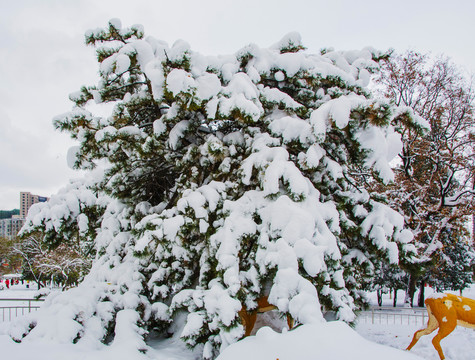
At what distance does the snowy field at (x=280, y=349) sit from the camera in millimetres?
2531

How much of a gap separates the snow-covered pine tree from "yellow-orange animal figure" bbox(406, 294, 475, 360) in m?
1.10

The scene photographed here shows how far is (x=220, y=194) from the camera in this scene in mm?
4883

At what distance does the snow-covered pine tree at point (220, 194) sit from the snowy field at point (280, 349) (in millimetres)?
238

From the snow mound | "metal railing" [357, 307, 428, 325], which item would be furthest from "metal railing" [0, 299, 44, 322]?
"metal railing" [357, 307, 428, 325]

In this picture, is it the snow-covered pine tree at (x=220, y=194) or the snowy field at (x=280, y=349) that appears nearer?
the snowy field at (x=280, y=349)

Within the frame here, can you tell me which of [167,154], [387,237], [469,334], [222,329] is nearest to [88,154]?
[167,154]

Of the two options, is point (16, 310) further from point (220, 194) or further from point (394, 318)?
point (394, 318)

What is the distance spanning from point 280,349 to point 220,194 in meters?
2.52

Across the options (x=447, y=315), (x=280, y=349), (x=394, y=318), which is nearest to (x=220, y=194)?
(x=280, y=349)

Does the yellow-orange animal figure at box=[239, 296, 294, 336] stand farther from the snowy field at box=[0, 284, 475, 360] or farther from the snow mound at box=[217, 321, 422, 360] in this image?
the snow mound at box=[217, 321, 422, 360]

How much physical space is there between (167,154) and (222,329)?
3091 mm

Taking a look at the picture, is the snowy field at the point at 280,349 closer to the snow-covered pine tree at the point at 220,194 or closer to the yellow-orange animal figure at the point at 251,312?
the snow-covered pine tree at the point at 220,194

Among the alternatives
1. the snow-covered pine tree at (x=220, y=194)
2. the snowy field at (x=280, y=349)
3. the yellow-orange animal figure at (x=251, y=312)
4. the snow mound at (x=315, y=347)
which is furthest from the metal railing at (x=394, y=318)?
the snow mound at (x=315, y=347)

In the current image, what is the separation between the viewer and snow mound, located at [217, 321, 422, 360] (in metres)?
2.48
